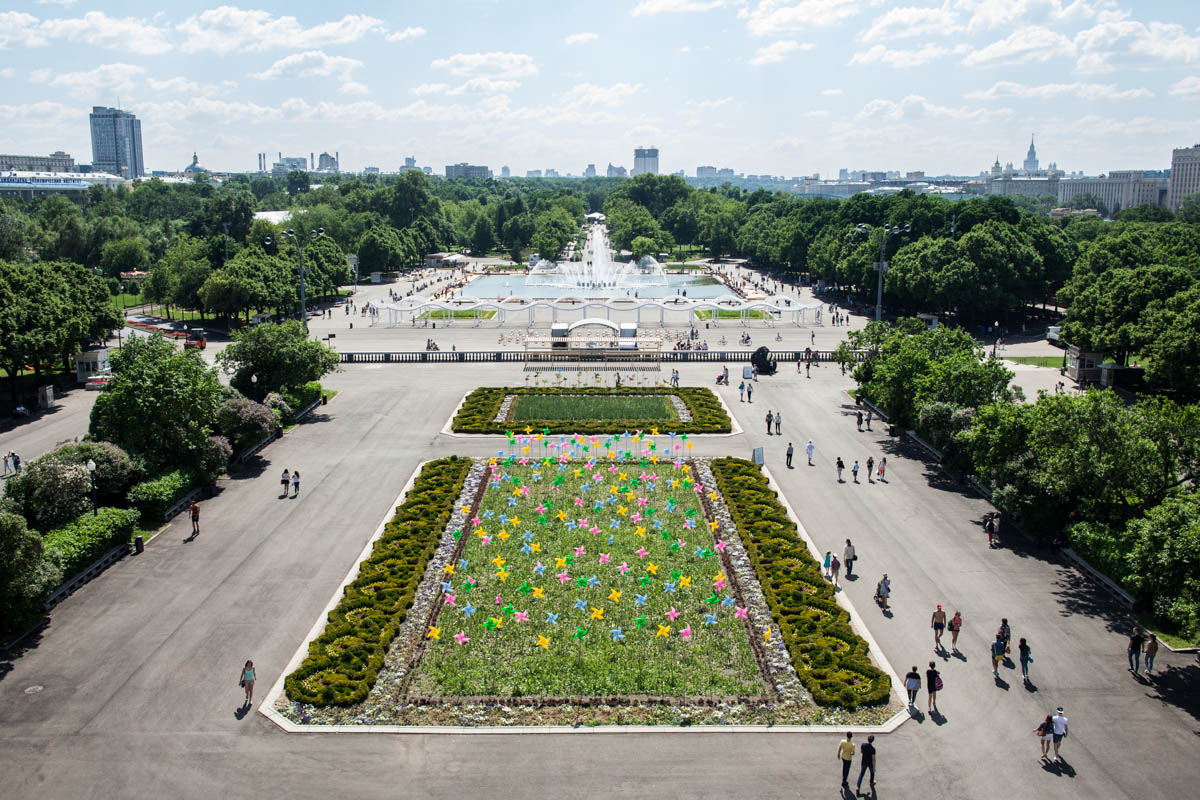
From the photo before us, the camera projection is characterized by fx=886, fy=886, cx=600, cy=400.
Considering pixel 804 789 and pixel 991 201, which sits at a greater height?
pixel 991 201

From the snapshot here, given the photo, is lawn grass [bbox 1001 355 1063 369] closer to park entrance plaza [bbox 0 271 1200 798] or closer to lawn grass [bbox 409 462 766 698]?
park entrance plaza [bbox 0 271 1200 798]

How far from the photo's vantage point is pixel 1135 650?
71.5 feet

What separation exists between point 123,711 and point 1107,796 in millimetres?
20937

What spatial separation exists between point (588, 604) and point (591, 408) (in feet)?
73.9

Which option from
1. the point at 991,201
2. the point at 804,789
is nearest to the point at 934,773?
the point at 804,789

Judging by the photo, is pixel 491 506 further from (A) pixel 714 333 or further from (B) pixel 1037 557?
(A) pixel 714 333

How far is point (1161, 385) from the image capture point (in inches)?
1837

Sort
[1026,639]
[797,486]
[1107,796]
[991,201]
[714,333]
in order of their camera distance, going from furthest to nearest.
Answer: [991,201] < [714,333] < [797,486] < [1026,639] < [1107,796]

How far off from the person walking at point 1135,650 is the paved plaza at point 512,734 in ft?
1.26

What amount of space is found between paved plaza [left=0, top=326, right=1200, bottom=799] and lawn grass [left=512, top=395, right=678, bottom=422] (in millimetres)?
12773

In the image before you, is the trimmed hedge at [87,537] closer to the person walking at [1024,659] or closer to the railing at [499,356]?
the person walking at [1024,659]

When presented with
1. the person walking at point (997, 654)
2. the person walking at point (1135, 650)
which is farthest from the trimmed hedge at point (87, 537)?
the person walking at point (1135, 650)

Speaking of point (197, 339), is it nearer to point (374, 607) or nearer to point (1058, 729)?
point (374, 607)

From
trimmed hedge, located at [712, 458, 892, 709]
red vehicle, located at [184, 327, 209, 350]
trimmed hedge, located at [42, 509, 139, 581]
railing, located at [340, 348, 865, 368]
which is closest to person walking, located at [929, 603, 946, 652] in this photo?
trimmed hedge, located at [712, 458, 892, 709]
